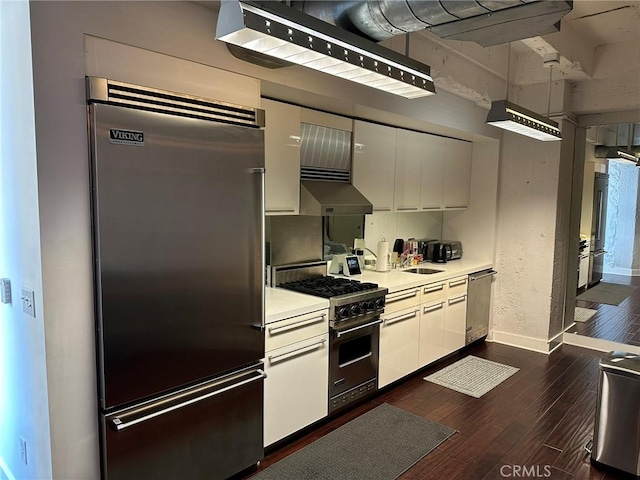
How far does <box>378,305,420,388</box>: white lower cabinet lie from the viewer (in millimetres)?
3734

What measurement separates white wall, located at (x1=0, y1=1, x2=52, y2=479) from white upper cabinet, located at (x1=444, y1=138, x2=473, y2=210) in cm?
403

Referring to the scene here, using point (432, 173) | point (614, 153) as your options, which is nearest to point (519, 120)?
point (432, 173)

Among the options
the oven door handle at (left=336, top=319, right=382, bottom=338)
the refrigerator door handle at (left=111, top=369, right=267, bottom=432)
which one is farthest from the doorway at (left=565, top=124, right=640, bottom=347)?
the refrigerator door handle at (left=111, top=369, right=267, bottom=432)

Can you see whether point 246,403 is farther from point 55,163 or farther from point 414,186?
point 414,186

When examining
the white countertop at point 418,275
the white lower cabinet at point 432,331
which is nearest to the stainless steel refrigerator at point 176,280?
the white countertop at point 418,275

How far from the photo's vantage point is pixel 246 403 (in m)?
2.66

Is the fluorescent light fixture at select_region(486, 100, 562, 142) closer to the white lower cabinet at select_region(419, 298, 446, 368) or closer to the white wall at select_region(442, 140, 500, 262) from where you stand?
the white wall at select_region(442, 140, 500, 262)

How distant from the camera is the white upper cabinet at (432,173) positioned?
4.66 metres

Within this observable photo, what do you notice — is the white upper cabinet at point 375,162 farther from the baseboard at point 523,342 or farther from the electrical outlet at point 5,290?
the electrical outlet at point 5,290

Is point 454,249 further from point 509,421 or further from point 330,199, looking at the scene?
point 330,199

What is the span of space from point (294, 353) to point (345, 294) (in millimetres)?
613

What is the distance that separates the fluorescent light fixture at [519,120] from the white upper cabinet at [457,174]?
1.12 metres

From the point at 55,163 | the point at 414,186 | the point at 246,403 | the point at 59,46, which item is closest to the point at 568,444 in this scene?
the point at 246,403

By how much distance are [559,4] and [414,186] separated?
2.66 meters
